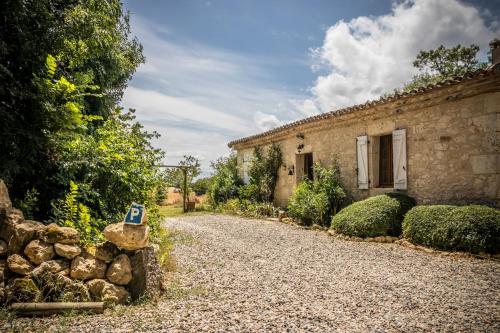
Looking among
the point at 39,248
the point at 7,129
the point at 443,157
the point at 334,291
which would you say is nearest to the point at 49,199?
the point at 7,129

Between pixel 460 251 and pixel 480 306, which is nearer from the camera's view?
pixel 480 306

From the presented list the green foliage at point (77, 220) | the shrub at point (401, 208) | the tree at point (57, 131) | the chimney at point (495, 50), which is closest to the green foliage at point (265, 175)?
the shrub at point (401, 208)

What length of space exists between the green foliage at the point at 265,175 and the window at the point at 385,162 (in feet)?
14.6

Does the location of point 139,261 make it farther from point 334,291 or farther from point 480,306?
A: point 480,306

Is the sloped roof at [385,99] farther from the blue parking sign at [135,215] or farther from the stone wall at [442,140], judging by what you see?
the blue parking sign at [135,215]

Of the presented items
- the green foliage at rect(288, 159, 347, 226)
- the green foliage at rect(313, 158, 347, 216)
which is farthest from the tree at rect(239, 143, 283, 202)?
the green foliage at rect(313, 158, 347, 216)

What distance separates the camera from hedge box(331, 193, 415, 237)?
7.03 meters

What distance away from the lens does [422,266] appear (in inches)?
195

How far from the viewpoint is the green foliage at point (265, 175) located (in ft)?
42.3

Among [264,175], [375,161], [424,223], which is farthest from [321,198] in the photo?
[264,175]

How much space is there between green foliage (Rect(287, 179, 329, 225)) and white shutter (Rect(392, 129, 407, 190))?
208 centimetres

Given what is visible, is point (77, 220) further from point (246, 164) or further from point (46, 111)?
point (246, 164)

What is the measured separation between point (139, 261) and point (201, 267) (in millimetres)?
1605

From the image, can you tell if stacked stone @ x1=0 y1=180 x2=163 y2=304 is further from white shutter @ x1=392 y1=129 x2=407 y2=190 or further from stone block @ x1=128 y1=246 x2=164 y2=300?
white shutter @ x1=392 y1=129 x2=407 y2=190
